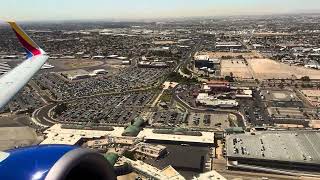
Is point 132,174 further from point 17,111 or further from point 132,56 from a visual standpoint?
point 132,56

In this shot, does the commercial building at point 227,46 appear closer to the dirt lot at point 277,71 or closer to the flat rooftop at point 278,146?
the dirt lot at point 277,71

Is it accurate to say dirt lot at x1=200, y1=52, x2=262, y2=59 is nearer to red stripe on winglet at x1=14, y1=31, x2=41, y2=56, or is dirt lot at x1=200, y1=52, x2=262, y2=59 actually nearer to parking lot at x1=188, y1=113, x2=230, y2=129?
parking lot at x1=188, y1=113, x2=230, y2=129

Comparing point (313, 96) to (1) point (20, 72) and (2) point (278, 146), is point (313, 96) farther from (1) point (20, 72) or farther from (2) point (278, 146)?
(1) point (20, 72)

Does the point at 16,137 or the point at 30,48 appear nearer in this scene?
the point at 30,48

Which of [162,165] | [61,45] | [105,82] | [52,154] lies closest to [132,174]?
[162,165]

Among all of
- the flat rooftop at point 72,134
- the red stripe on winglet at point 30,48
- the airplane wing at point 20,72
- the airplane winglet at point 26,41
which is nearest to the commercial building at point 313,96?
the flat rooftop at point 72,134

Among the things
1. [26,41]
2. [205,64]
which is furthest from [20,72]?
[205,64]
